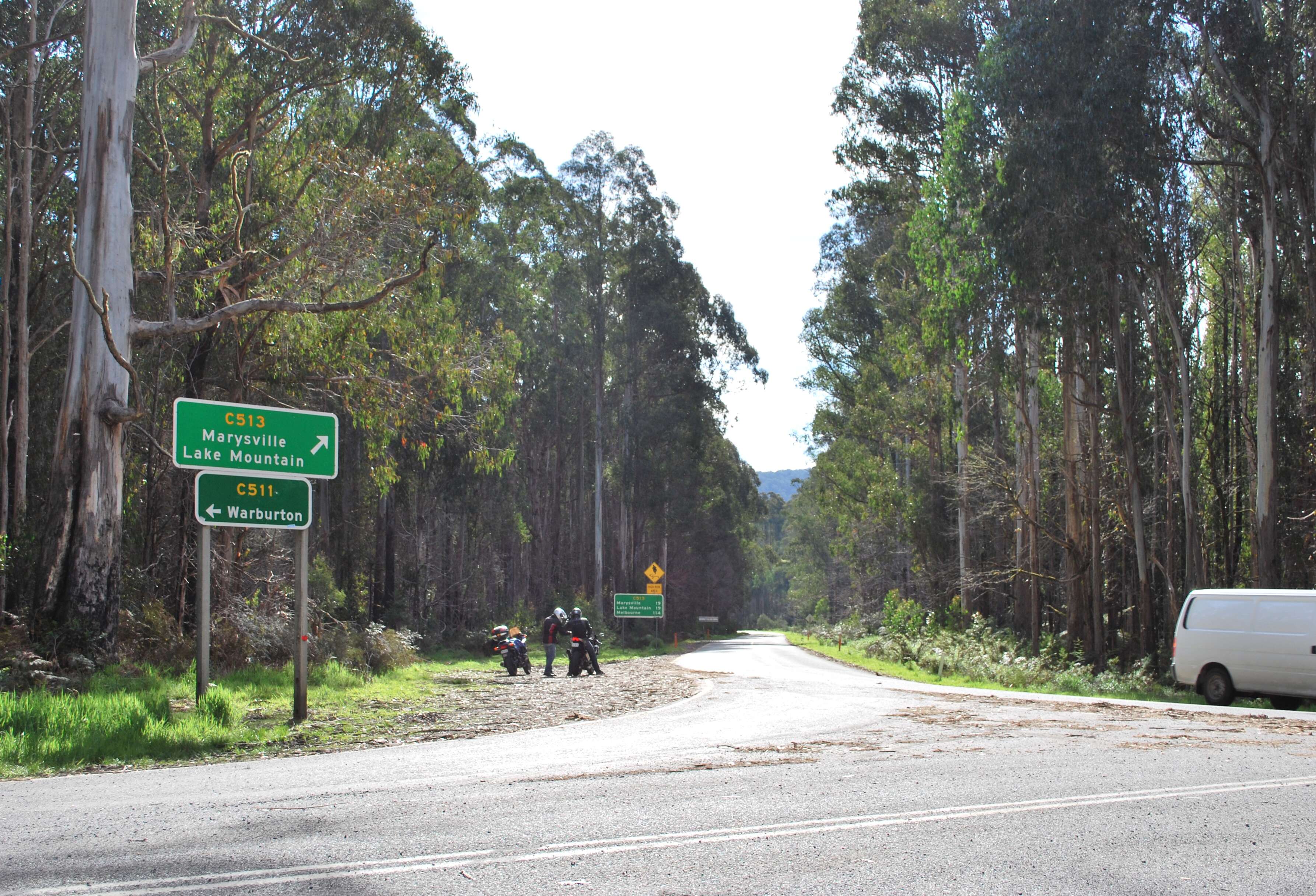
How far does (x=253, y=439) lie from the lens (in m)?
11.3

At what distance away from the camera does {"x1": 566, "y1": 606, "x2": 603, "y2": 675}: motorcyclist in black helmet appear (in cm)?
2203

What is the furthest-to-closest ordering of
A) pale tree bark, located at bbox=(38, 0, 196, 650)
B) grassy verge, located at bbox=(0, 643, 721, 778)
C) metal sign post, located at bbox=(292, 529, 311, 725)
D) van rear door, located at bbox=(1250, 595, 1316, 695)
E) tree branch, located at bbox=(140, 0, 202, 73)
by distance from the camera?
van rear door, located at bbox=(1250, 595, 1316, 695), tree branch, located at bbox=(140, 0, 202, 73), pale tree bark, located at bbox=(38, 0, 196, 650), metal sign post, located at bbox=(292, 529, 311, 725), grassy verge, located at bbox=(0, 643, 721, 778)

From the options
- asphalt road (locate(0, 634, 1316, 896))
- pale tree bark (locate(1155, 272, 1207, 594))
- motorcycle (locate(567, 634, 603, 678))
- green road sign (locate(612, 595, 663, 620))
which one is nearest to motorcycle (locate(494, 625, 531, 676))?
motorcycle (locate(567, 634, 603, 678))

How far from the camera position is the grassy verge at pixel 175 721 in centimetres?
866

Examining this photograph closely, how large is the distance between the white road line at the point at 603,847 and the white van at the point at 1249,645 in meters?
9.81

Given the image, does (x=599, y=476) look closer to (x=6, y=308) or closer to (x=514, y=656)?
(x=514, y=656)

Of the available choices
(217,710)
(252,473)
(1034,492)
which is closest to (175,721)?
(217,710)

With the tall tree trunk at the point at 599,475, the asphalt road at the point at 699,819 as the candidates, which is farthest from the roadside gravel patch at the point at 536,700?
the tall tree trunk at the point at 599,475

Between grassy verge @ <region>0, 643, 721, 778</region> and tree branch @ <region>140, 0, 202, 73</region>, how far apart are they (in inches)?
341

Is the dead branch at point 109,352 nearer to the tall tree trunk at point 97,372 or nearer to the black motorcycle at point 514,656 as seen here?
the tall tree trunk at point 97,372

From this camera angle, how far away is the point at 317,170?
1911cm

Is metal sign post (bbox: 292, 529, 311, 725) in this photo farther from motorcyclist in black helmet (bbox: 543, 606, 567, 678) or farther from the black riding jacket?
the black riding jacket

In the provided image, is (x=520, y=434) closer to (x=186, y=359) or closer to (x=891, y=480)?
(x=891, y=480)

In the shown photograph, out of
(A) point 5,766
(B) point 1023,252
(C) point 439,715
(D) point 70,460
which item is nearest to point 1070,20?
(B) point 1023,252
